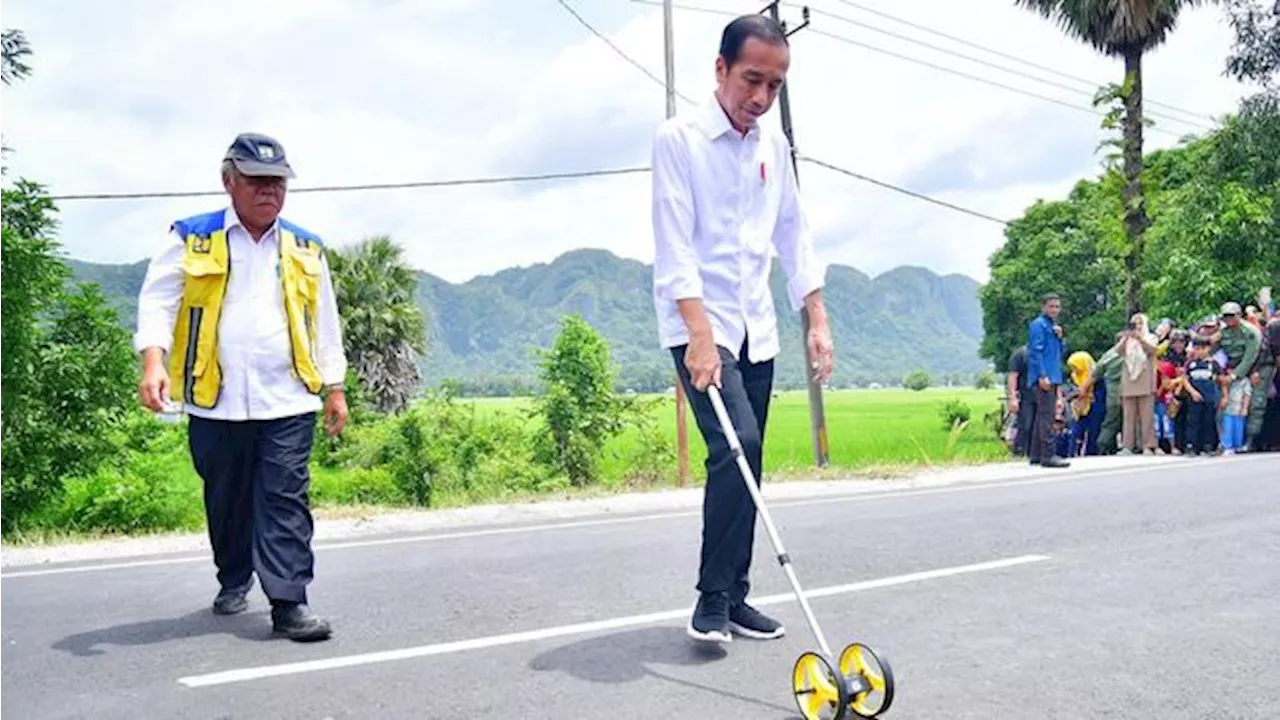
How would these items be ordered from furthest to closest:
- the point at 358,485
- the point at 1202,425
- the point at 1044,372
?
the point at 358,485 < the point at 1202,425 < the point at 1044,372

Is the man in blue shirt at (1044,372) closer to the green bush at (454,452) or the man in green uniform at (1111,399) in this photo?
the man in green uniform at (1111,399)

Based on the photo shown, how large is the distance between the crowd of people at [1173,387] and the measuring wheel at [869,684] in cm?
1094

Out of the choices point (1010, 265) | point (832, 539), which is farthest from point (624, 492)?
point (1010, 265)

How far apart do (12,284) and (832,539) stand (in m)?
6.43

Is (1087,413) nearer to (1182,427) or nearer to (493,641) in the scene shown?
(1182,427)

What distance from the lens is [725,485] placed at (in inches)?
167

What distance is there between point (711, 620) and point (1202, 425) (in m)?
12.8

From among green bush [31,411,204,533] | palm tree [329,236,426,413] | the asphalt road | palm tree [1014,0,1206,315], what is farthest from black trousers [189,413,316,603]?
palm tree [329,236,426,413]

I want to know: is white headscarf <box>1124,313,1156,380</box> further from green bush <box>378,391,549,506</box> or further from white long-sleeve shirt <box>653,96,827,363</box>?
white long-sleeve shirt <box>653,96,827,363</box>

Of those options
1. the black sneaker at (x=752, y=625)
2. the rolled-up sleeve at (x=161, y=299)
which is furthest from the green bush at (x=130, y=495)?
the black sneaker at (x=752, y=625)

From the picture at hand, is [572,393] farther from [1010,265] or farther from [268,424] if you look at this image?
[1010,265]

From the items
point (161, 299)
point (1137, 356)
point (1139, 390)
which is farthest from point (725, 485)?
point (1137, 356)

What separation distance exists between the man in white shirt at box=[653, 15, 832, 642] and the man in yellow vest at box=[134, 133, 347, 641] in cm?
155

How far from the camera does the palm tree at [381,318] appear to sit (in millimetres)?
44656
